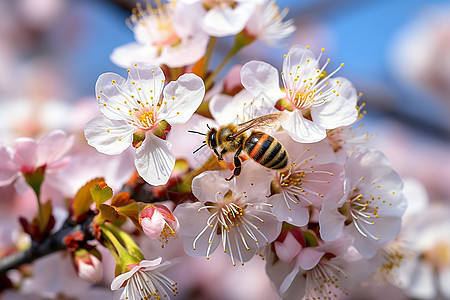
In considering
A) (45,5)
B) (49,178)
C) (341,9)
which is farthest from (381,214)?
(45,5)

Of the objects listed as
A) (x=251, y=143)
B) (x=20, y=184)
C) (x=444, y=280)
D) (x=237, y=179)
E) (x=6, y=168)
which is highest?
(x=251, y=143)

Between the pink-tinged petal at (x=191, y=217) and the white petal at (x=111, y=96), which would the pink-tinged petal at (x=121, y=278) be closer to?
the pink-tinged petal at (x=191, y=217)

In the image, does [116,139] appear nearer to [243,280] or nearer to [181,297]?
[181,297]

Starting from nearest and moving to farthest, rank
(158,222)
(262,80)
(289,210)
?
(158,222)
(289,210)
(262,80)

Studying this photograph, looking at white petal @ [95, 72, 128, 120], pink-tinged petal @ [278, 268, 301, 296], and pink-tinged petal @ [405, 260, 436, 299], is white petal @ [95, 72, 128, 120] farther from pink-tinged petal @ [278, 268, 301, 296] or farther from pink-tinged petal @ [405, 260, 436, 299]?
pink-tinged petal @ [405, 260, 436, 299]

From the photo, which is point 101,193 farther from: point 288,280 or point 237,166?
point 288,280

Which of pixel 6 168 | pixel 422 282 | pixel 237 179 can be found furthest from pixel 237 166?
pixel 422 282
